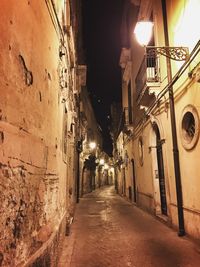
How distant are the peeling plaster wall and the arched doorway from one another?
6.12 metres

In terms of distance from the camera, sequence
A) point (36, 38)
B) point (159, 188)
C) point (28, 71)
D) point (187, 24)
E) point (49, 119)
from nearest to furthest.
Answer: point (28, 71) < point (36, 38) < point (49, 119) < point (187, 24) < point (159, 188)

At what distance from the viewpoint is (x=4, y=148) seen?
2.24m

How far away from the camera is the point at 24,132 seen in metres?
2.81

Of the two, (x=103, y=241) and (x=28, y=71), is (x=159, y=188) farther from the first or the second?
(x=28, y=71)

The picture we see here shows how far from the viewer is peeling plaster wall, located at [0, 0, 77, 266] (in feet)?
7.50

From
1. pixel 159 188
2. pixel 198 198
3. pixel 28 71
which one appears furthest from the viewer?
pixel 159 188

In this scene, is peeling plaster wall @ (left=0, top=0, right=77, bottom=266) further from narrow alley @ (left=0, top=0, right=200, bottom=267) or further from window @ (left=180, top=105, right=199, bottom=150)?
window @ (left=180, top=105, right=199, bottom=150)

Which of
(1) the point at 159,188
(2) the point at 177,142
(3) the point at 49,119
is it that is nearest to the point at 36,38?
(3) the point at 49,119

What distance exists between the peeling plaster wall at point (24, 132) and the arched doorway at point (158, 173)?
6119mm

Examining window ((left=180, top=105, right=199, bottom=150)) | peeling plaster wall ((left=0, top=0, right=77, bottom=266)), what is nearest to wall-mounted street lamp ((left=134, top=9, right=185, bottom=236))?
window ((left=180, top=105, right=199, bottom=150))

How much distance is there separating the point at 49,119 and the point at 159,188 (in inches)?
266

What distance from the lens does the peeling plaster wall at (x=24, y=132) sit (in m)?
2.29

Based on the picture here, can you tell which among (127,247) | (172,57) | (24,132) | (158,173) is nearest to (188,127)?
(172,57)

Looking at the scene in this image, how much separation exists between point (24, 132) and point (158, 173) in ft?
25.5
